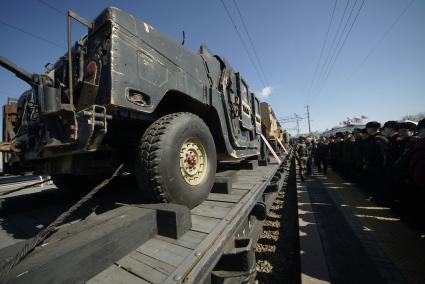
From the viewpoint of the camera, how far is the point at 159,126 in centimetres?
202

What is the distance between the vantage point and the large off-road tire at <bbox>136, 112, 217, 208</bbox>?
1877 millimetres

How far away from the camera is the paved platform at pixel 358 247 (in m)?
2.38

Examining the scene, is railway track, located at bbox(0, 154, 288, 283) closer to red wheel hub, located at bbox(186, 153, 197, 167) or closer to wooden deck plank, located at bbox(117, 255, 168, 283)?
wooden deck plank, located at bbox(117, 255, 168, 283)

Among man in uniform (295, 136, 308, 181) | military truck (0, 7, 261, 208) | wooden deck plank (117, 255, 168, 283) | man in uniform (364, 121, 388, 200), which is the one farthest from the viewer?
man in uniform (295, 136, 308, 181)

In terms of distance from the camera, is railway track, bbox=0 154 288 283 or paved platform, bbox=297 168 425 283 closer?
railway track, bbox=0 154 288 283

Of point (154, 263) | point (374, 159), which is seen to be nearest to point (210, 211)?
point (154, 263)

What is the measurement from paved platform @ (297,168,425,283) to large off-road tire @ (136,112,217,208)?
1.53 m

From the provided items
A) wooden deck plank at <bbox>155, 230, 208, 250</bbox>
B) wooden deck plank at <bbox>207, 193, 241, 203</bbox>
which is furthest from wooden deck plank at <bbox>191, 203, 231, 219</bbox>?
wooden deck plank at <bbox>155, 230, 208, 250</bbox>

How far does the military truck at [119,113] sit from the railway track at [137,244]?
0.85 ft

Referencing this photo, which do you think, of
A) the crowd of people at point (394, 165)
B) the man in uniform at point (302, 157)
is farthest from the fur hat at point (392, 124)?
the man in uniform at point (302, 157)

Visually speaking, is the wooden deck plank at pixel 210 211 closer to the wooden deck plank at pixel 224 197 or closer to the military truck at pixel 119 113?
the military truck at pixel 119 113

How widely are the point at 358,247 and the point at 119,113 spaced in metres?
3.42

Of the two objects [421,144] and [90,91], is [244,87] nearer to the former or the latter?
[421,144]

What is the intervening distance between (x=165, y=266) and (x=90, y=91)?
149cm
